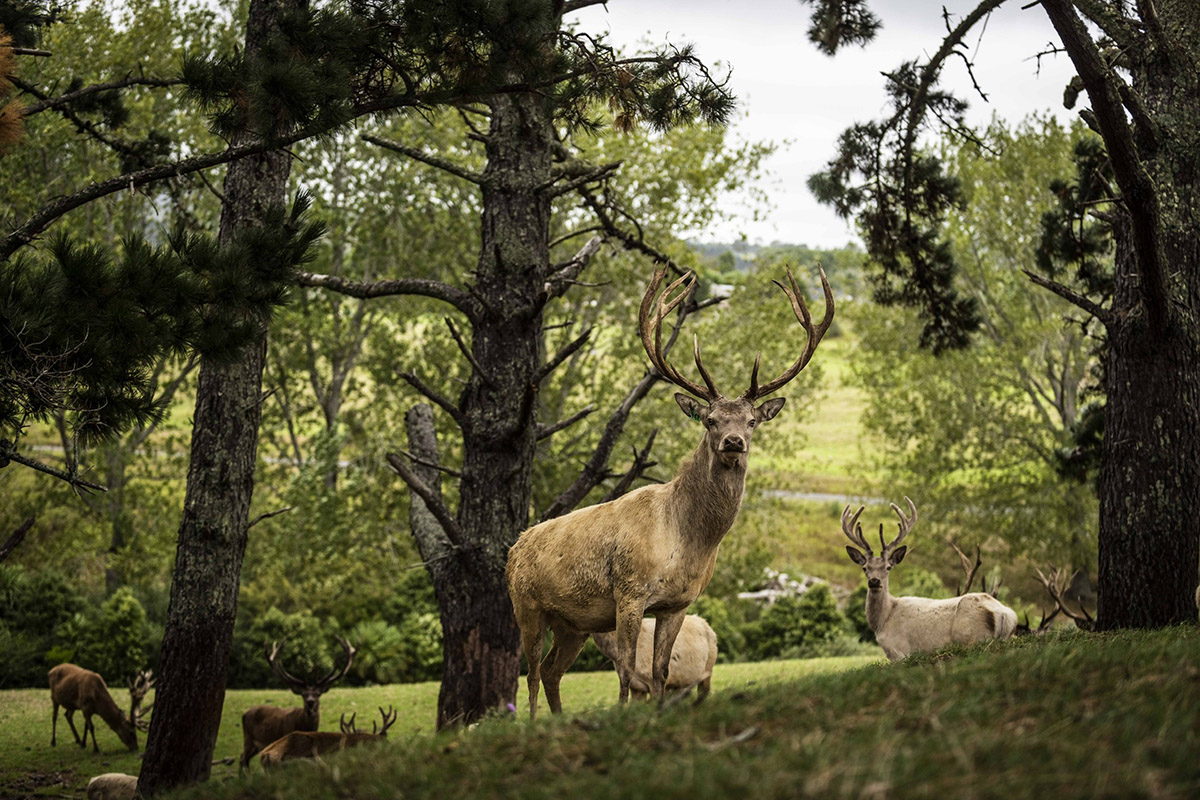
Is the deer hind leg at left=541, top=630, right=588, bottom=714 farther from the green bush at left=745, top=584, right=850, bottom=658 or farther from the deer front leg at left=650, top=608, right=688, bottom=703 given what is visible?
the green bush at left=745, top=584, right=850, bottom=658

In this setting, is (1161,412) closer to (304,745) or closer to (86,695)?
(304,745)

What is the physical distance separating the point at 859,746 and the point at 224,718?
14581mm

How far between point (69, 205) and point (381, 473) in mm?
18140

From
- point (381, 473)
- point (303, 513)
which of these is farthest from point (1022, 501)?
point (303, 513)

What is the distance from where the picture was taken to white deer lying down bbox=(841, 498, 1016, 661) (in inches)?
378

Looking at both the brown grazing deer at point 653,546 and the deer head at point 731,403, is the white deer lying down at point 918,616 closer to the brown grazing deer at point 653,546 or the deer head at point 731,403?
the deer head at point 731,403

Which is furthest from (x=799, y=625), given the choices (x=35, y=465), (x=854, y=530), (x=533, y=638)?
(x=35, y=465)

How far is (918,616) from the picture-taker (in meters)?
10.1

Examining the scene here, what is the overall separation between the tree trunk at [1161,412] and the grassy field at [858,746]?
330 cm

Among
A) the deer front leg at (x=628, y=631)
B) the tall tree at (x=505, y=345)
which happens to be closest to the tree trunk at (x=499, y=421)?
the tall tree at (x=505, y=345)

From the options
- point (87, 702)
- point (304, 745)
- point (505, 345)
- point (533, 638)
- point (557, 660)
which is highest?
point (505, 345)

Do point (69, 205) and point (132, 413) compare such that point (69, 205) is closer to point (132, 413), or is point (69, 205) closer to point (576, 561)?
point (132, 413)

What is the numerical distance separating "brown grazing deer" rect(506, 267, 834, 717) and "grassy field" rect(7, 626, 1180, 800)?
1034 millimetres

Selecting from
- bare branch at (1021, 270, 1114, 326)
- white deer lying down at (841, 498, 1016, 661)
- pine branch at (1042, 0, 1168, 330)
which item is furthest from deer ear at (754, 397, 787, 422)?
pine branch at (1042, 0, 1168, 330)
